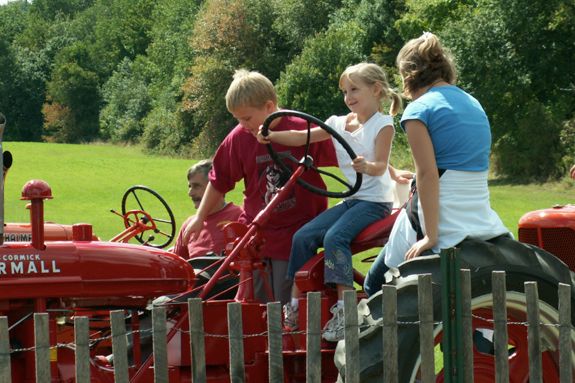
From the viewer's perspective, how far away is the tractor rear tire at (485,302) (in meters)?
4.67

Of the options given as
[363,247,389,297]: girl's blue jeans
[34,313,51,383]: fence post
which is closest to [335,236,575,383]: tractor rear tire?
[363,247,389,297]: girl's blue jeans

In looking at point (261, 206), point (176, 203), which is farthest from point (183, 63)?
point (261, 206)

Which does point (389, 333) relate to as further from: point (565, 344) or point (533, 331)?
point (565, 344)

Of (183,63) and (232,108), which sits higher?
(183,63)

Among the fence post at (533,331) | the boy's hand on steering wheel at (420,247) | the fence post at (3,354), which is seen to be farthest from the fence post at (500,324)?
the fence post at (3,354)

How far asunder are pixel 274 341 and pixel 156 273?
975mm

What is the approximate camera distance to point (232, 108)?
19.3ft

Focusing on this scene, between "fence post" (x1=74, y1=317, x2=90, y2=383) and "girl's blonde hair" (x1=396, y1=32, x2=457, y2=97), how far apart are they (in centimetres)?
189

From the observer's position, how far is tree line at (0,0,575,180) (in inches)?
1558

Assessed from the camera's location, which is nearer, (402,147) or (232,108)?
(232,108)

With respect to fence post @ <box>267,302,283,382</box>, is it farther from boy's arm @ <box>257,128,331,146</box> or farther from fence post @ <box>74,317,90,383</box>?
boy's arm @ <box>257,128,331,146</box>

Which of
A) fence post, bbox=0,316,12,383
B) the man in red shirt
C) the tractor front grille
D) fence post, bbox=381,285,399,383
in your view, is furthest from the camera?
the man in red shirt

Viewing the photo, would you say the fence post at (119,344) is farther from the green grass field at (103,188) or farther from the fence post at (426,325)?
the green grass field at (103,188)

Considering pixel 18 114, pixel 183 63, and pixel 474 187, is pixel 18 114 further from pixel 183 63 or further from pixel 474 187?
pixel 474 187
